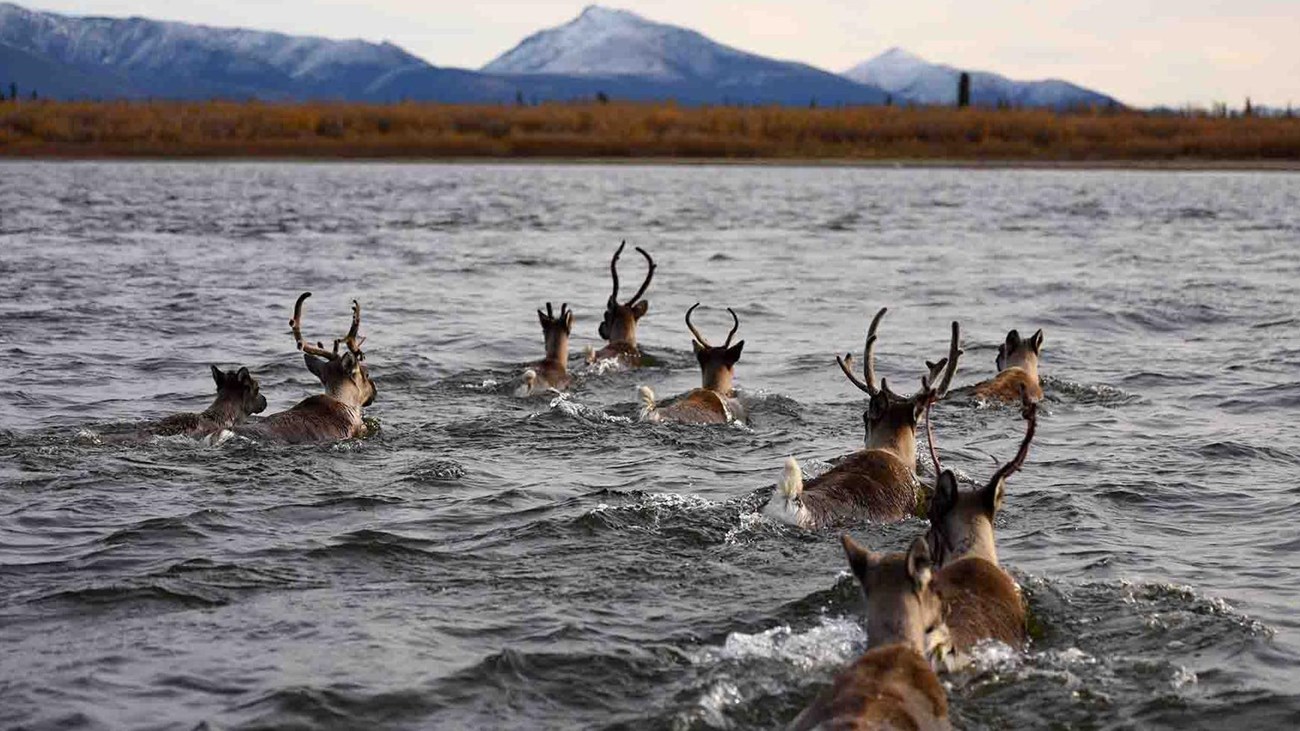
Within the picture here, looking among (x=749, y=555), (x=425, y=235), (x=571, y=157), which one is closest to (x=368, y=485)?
(x=749, y=555)

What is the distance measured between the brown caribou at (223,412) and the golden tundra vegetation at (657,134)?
50.7m

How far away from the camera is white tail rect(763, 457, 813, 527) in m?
8.70

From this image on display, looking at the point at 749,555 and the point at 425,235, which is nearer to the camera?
the point at 749,555

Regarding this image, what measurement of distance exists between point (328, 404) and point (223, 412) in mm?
706

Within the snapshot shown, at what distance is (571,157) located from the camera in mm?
61938

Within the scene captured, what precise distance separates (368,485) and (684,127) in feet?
188

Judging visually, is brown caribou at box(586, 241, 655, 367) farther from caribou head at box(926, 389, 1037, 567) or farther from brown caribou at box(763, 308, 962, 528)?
caribou head at box(926, 389, 1037, 567)

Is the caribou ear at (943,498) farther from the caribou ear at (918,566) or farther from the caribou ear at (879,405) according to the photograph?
the caribou ear at (879,405)

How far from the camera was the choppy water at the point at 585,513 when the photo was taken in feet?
22.2

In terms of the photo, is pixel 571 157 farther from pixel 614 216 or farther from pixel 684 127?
pixel 614 216

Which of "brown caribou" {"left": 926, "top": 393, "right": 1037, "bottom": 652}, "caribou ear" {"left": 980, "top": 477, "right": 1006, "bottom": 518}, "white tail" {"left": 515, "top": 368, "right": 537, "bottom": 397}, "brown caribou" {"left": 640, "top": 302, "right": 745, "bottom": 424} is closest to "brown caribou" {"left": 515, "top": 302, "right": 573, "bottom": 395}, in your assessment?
"white tail" {"left": 515, "top": 368, "right": 537, "bottom": 397}

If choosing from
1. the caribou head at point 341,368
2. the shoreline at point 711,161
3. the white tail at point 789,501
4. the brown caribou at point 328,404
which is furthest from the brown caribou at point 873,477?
the shoreline at point 711,161

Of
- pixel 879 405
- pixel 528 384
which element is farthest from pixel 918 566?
pixel 528 384

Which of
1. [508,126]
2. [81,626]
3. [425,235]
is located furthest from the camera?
[508,126]
